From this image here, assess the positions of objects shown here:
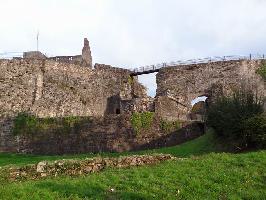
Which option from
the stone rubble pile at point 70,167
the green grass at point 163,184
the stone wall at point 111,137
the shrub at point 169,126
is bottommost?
the green grass at point 163,184

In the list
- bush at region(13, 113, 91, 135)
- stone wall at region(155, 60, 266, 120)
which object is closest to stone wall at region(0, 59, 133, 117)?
bush at region(13, 113, 91, 135)

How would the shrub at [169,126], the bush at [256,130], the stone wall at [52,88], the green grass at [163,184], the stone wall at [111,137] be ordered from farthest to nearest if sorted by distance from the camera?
1. the stone wall at [52,88]
2. the shrub at [169,126]
3. the stone wall at [111,137]
4. the bush at [256,130]
5. the green grass at [163,184]

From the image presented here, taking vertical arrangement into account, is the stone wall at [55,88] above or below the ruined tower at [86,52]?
below

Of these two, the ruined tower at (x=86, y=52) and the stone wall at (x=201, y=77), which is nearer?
the stone wall at (x=201, y=77)

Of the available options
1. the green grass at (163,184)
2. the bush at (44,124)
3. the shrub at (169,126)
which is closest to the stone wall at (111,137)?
the shrub at (169,126)

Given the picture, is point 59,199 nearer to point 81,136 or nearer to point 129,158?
point 129,158

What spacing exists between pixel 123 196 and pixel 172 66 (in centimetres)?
3185

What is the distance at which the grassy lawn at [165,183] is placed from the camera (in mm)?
15375

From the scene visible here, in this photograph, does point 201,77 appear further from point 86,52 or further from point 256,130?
point 256,130

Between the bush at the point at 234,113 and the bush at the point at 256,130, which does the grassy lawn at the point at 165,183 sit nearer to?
the bush at the point at 256,130

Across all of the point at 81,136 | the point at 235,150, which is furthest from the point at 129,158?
the point at 81,136

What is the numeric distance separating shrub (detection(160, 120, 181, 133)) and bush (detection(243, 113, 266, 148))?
839 centimetres

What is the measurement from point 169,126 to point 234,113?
751 cm

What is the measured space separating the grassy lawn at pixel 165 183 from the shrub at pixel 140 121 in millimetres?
12095
